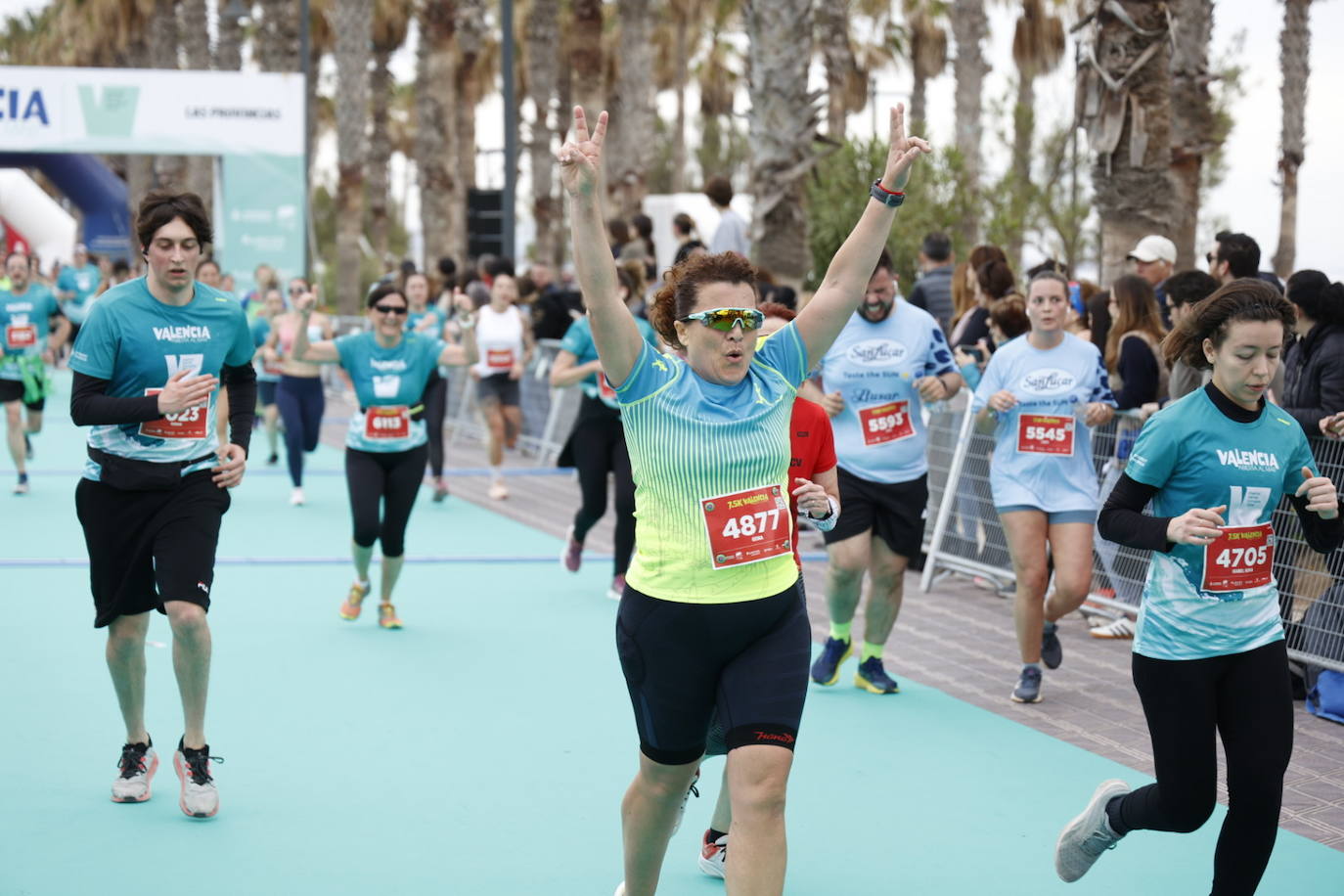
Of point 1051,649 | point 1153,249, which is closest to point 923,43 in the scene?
point 1153,249

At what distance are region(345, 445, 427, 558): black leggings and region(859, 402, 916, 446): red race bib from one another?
256 cm

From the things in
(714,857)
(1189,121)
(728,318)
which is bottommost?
(714,857)

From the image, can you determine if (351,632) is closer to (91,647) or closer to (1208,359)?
(91,647)

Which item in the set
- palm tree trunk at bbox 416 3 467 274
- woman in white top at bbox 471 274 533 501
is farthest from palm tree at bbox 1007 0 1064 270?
woman in white top at bbox 471 274 533 501

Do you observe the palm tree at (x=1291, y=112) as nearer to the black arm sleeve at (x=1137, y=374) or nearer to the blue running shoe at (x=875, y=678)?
the black arm sleeve at (x=1137, y=374)

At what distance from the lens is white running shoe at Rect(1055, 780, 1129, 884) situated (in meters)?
4.48

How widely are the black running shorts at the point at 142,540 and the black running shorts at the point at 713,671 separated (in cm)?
205

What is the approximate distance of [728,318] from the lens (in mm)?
3938

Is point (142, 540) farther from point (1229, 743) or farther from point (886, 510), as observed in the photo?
point (1229, 743)

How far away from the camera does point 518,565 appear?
11.1 m

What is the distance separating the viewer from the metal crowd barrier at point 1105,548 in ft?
23.2

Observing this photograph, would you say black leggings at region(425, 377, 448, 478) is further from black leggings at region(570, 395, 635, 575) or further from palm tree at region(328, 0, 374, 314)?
palm tree at region(328, 0, 374, 314)

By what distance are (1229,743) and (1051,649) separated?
353 cm

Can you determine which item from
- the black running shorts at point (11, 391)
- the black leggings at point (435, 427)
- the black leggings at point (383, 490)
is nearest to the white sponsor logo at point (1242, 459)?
the black leggings at point (383, 490)
